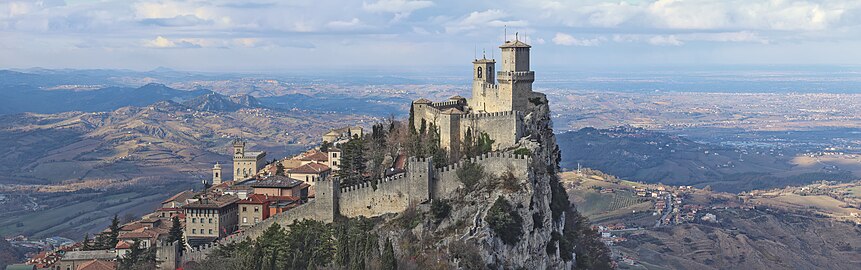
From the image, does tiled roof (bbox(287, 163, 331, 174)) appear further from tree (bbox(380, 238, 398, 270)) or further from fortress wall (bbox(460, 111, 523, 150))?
tree (bbox(380, 238, 398, 270))

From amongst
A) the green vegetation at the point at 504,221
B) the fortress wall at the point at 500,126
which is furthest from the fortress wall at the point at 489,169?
the fortress wall at the point at 500,126

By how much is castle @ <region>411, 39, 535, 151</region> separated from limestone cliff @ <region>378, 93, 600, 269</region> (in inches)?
70.1

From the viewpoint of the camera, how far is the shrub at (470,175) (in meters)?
58.9

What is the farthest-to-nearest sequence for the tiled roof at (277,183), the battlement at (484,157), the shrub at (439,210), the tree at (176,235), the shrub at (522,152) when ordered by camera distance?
the tiled roof at (277,183) < the tree at (176,235) < the shrub at (522,152) < the battlement at (484,157) < the shrub at (439,210)

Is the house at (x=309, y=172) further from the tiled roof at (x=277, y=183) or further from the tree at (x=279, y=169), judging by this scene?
the tiled roof at (x=277, y=183)

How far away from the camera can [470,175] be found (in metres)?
58.9

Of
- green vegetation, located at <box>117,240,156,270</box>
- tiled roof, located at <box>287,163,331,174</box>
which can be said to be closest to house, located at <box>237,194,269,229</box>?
green vegetation, located at <box>117,240,156,270</box>

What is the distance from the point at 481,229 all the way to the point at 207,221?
1814 cm

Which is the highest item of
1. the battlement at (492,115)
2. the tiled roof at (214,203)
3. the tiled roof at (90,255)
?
the battlement at (492,115)

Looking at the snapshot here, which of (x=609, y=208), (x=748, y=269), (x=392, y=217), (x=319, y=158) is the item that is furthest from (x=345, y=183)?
(x=609, y=208)

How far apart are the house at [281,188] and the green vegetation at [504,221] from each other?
15578mm

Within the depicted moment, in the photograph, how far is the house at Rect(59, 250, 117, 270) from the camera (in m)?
62.8

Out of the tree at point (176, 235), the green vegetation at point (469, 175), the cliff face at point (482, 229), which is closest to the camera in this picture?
the cliff face at point (482, 229)

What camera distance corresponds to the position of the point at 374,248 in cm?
5466
